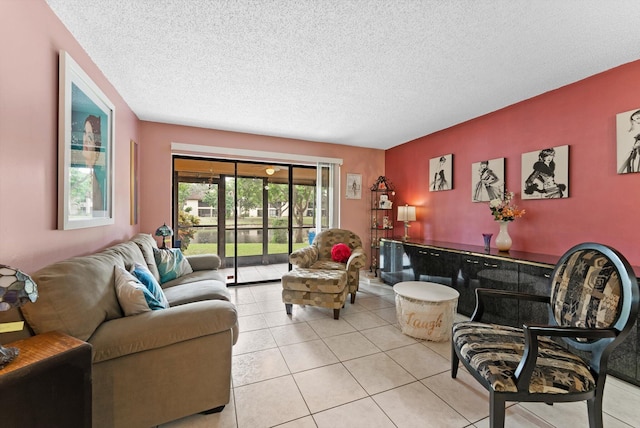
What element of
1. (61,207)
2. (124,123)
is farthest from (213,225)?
(61,207)

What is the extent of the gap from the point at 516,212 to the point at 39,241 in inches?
158

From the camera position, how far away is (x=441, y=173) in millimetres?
3766

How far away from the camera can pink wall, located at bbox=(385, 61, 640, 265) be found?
210 cm

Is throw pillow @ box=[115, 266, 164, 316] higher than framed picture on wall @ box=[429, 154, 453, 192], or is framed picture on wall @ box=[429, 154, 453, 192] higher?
framed picture on wall @ box=[429, 154, 453, 192]

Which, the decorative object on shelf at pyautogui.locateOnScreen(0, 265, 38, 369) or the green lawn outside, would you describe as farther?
the green lawn outside

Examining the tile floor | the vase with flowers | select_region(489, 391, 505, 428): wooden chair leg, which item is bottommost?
the tile floor

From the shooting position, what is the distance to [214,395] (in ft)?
4.94

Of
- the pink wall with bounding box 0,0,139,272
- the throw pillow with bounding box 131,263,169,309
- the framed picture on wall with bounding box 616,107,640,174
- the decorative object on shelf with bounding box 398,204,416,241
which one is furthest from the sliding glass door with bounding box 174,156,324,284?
the framed picture on wall with bounding box 616,107,640,174

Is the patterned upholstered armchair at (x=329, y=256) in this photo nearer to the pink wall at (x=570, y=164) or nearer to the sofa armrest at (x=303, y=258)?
the sofa armrest at (x=303, y=258)

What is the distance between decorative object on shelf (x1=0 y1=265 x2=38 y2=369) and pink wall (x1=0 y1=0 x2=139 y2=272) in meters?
0.47

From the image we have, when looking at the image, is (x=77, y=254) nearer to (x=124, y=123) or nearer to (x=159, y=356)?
(x=159, y=356)

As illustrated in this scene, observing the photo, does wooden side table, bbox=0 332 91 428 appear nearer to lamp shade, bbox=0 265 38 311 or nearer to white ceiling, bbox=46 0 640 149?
lamp shade, bbox=0 265 38 311

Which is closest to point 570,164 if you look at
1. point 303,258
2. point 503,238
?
point 503,238

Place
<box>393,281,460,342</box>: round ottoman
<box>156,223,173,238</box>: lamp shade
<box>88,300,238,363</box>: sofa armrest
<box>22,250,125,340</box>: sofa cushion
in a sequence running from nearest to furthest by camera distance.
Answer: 1. <box>22,250,125,340</box>: sofa cushion
2. <box>88,300,238,363</box>: sofa armrest
3. <box>393,281,460,342</box>: round ottoman
4. <box>156,223,173,238</box>: lamp shade
